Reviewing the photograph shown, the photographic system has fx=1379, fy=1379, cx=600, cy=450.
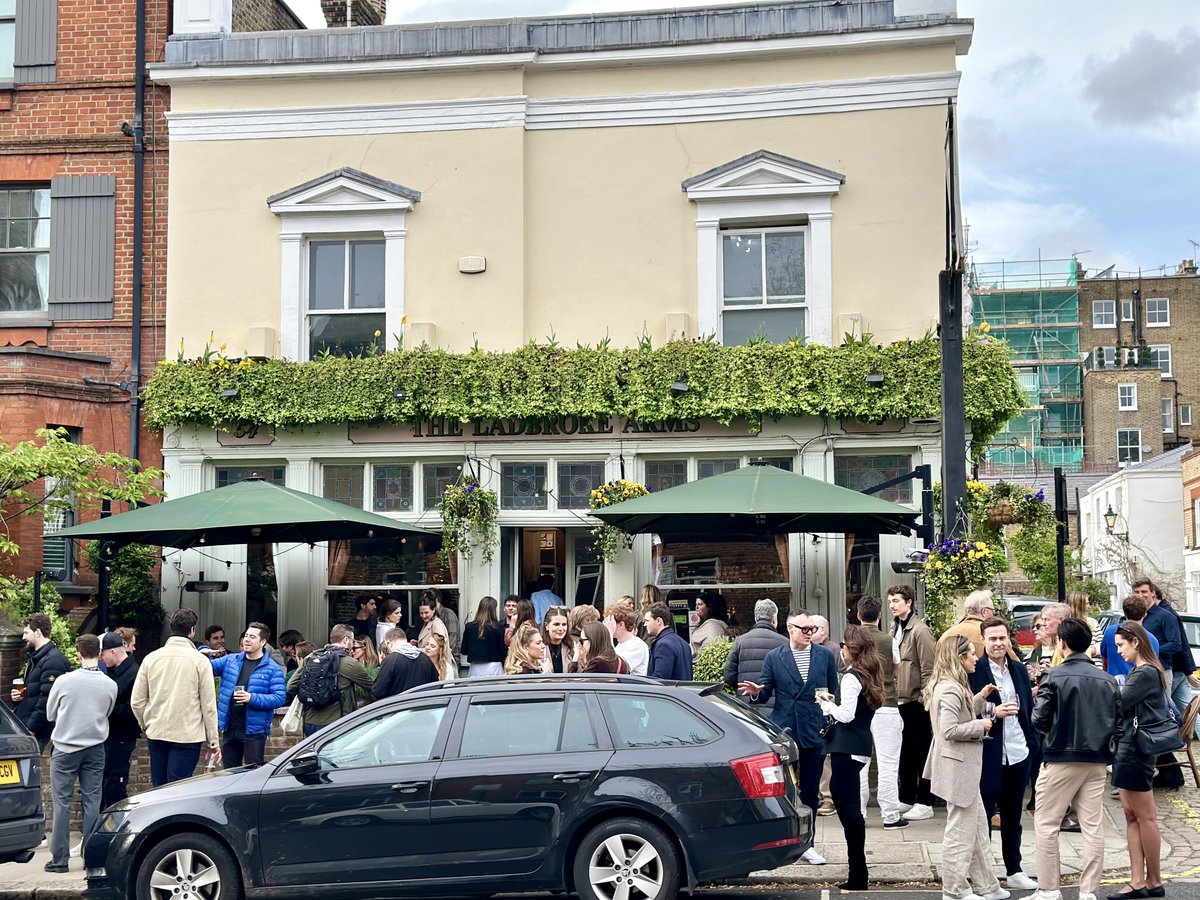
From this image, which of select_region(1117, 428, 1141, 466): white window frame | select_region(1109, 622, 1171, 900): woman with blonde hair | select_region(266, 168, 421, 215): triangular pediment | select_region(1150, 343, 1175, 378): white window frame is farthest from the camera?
select_region(1150, 343, 1175, 378): white window frame

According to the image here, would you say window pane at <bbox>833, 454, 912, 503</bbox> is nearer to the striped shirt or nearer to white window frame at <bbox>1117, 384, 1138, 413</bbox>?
the striped shirt

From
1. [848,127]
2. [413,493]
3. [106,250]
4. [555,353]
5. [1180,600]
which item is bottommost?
[1180,600]

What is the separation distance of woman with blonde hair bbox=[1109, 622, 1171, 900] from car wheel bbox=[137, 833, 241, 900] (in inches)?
219

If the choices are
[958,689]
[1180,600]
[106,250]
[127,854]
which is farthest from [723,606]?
[1180,600]

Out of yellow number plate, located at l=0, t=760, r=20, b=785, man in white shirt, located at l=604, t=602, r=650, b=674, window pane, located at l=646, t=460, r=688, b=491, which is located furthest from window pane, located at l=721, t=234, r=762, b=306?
yellow number plate, located at l=0, t=760, r=20, b=785

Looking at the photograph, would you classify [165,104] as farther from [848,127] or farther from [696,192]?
[848,127]

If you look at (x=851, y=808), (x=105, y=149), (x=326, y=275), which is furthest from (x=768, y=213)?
(x=851, y=808)

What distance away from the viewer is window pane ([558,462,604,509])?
16.4 metres

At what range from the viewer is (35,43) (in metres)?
17.9

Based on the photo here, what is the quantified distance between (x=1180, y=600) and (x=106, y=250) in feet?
137

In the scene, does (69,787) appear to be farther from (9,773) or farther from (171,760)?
(9,773)

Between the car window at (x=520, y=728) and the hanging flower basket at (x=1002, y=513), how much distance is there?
7212 millimetres

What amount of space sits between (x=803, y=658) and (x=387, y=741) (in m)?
3.17

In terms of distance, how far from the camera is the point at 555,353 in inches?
632
